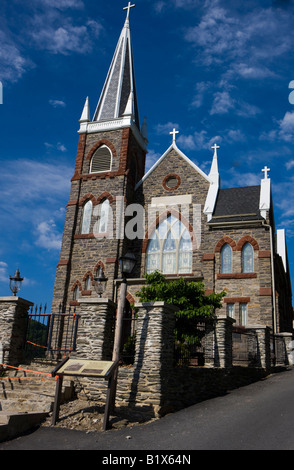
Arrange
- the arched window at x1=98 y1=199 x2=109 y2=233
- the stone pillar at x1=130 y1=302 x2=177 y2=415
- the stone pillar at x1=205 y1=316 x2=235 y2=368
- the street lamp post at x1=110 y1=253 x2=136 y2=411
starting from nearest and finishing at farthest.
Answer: the street lamp post at x1=110 y1=253 x2=136 y2=411, the stone pillar at x1=130 y1=302 x2=177 y2=415, the stone pillar at x1=205 y1=316 x2=235 y2=368, the arched window at x1=98 y1=199 x2=109 y2=233

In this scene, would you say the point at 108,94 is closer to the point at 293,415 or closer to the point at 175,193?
the point at 175,193

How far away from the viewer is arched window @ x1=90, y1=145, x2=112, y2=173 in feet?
86.2

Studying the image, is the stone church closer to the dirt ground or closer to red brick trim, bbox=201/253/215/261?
red brick trim, bbox=201/253/215/261

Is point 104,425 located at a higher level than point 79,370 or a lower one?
lower

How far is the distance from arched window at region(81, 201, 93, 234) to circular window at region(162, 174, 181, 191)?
4.72 m

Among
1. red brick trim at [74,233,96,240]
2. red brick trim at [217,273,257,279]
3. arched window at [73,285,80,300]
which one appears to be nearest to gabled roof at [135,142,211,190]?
red brick trim at [74,233,96,240]

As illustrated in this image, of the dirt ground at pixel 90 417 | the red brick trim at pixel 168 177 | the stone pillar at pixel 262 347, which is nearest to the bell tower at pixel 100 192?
the red brick trim at pixel 168 177

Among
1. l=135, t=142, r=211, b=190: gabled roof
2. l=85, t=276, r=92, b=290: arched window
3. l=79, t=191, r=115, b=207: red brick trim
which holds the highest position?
l=135, t=142, r=211, b=190: gabled roof

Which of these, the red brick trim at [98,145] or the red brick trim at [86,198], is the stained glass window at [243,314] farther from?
the red brick trim at [98,145]

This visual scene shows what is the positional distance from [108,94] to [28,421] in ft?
82.1

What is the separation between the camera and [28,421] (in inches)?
352

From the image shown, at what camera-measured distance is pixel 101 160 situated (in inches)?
1045

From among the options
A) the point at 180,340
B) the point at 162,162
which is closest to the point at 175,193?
the point at 162,162

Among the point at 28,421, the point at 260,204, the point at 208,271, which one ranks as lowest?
the point at 28,421
